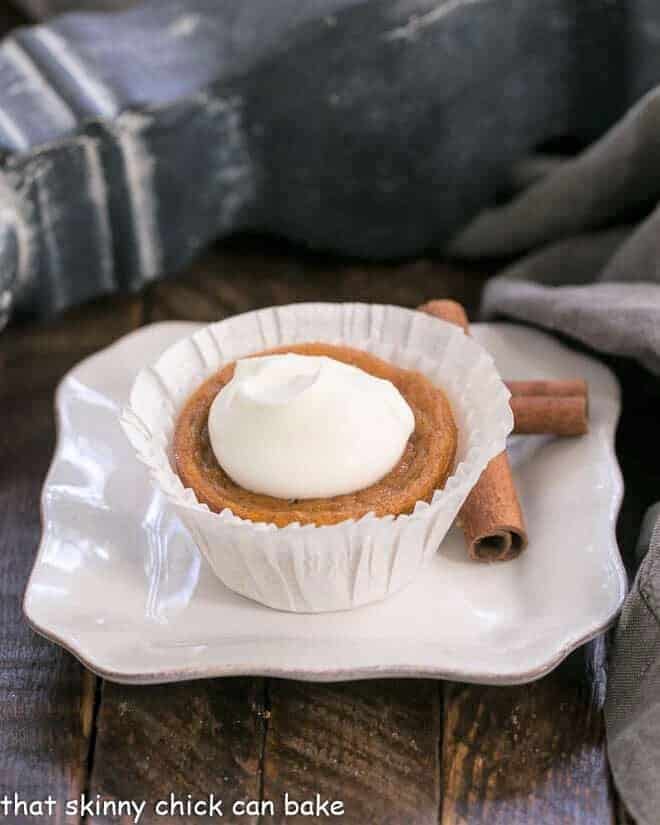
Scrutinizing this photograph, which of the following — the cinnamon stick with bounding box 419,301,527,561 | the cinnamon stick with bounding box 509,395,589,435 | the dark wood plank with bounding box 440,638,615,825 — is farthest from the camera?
the cinnamon stick with bounding box 509,395,589,435

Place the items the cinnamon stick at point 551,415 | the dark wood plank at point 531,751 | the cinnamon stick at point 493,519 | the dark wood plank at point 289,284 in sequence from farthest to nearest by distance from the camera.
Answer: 1. the dark wood plank at point 289,284
2. the cinnamon stick at point 551,415
3. the cinnamon stick at point 493,519
4. the dark wood plank at point 531,751

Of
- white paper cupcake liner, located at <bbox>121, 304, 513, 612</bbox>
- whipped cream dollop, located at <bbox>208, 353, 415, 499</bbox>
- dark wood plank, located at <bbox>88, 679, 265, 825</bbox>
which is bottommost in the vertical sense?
dark wood plank, located at <bbox>88, 679, 265, 825</bbox>

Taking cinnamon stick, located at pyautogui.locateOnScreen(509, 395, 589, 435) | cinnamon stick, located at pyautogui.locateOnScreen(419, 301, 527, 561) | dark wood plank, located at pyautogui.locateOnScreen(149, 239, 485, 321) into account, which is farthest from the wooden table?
dark wood plank, located at pyautogui.locateOnScreen(149, 239, 485, 321)

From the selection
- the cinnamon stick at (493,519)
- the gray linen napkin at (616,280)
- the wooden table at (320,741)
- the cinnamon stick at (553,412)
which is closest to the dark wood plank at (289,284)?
the gray linen napkin at (616,280)

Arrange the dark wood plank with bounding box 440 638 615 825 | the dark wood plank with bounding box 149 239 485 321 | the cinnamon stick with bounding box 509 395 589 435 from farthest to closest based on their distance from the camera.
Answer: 1. the dark wood plank with bounding box 149 239 485 321
2. the cinnamon stick with bounding box 509 395 589 435
3. the dark wood plank with bounding box 440 638 615 825

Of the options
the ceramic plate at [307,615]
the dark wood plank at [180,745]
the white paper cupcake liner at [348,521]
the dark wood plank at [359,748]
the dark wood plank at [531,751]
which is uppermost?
the white paper cupcake liner at [348,521]

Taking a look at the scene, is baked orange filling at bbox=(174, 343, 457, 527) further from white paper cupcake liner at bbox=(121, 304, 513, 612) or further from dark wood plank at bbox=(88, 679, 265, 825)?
dark wood plank at bbox=(88, 679, 265, 825)

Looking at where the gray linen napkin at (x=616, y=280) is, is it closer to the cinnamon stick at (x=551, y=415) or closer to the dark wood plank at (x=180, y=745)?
the cinnamon stick at (x=551, y=415)
